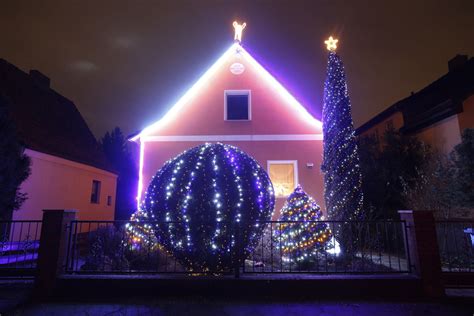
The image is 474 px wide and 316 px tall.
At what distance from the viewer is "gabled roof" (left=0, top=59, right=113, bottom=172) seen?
11523mm

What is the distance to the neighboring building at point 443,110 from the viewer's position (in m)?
11.4

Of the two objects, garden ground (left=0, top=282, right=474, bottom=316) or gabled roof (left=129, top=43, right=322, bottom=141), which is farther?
gabled roof (left=129, top=43, right=322, bottom=141)

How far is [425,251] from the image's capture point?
17.6 feet

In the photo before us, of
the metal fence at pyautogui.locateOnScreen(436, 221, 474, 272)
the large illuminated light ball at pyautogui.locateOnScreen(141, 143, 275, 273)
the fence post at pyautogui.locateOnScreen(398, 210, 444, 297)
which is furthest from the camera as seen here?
the metal fence at pyautogui.locateOnScreen(436, 221, 474, 272)

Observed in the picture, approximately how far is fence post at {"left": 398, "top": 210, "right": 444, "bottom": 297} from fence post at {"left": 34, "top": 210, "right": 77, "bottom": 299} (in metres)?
6.53

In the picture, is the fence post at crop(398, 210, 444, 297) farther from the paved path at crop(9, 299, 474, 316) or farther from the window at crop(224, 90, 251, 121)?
the window at crop(224, 90, 251, 121)

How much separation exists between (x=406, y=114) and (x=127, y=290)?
15.9 m

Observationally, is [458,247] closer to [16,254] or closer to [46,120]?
[16,254]

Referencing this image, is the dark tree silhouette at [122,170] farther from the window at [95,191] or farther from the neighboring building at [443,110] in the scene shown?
the neighboring building at [443,110]

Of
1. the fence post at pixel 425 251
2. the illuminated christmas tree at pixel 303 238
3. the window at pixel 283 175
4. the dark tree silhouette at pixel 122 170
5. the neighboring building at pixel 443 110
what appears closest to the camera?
the fence post at pixel 425 251

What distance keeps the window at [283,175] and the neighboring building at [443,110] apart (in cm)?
631

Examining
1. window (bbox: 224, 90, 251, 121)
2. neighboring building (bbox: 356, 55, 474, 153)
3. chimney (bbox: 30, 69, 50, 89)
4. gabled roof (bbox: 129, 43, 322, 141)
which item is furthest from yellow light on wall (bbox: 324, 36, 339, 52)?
chimney (bbox: 30, 69, 50, 89)

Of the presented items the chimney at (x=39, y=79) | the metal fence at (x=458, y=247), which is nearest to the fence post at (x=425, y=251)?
the metal fence at (x=458, y=247)

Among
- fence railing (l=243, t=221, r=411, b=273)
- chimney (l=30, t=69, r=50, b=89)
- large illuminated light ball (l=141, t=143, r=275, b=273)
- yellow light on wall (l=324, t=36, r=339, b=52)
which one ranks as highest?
chimney (l=30, t=69, r=50, b=89)
